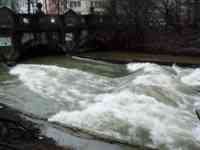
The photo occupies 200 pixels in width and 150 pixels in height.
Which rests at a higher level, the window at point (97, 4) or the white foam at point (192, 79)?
the window at point (97, 4)

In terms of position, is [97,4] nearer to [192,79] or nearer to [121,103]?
[192,79]

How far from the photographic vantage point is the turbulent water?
300 inches

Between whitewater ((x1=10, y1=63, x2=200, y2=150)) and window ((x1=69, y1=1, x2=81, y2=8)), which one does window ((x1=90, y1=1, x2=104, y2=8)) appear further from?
whitewater ((x1=10, y1=63, x2=200, y2=150))

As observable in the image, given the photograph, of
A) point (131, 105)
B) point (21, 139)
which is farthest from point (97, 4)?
point (21, 139)

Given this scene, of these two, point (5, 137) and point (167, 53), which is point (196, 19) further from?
point (5, 137)

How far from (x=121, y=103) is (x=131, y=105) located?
37cm

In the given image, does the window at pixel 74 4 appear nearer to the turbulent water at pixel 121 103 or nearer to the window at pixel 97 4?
the window at pixel 97 4

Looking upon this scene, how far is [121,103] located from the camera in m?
9.81

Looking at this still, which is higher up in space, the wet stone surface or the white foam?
the wet stone surface

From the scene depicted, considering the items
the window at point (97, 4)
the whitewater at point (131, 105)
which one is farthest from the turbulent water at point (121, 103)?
the window at point (97, 4)

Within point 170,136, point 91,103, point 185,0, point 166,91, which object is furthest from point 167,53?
point 170,136

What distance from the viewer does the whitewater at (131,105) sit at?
7.54 m

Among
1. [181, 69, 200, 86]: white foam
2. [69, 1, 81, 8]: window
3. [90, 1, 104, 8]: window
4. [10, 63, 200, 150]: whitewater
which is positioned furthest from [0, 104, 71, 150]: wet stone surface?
[69, 1, 81, 8]: window

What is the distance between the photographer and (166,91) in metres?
11.1
